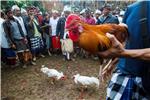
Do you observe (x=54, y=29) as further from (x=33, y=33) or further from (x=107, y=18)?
(x=107, y=18)

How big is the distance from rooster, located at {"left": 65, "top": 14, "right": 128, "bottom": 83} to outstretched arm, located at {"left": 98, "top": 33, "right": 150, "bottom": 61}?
7 centimetres

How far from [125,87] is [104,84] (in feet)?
14.9

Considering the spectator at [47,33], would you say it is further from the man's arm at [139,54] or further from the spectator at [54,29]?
the man's arm at [139,54]

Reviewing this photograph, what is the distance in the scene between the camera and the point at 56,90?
6566 millimetres

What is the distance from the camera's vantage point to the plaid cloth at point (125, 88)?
227 cm

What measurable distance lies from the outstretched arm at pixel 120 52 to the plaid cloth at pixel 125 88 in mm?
525

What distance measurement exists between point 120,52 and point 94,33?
329 millimetres

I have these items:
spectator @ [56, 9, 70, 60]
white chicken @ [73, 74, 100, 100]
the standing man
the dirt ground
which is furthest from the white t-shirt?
white chicken @ [73, 74, 100, 100]

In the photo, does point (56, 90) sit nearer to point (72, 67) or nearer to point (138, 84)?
point (72, 67)

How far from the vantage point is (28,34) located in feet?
29.0

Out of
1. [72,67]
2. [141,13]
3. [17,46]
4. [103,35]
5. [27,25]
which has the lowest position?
[72,67]

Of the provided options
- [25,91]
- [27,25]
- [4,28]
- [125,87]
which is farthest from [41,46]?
[125,87]

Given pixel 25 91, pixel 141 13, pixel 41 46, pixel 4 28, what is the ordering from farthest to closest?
pixel 41 46
pixel 4 28
pixel 25 91
pixel 141 13

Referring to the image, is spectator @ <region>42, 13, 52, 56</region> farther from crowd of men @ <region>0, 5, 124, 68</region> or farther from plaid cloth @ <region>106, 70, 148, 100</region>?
plaid cloth @ <region>106, 70, 148, 100</region>
